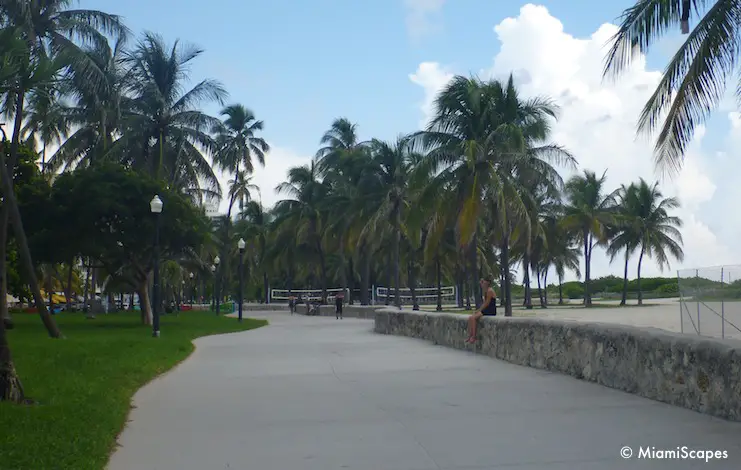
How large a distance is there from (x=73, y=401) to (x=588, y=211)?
178 feet

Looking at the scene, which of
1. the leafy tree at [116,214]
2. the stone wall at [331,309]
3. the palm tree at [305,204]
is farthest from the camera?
the palm tree at [305,204]

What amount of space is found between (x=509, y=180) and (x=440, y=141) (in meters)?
3.19

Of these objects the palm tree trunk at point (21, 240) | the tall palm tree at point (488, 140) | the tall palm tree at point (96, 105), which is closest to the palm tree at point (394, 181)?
the tall palm tree at point (488, 140)

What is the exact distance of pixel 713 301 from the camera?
1689 centimetres

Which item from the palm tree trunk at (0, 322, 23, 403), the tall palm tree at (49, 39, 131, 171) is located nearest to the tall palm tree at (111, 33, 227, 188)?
the tall palm tree at (49, 39, 131, 171)

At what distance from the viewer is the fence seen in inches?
640

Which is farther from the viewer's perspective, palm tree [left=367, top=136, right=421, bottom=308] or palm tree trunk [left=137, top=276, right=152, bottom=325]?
palm tree [left=367, top=136, right=421, bottom=308]

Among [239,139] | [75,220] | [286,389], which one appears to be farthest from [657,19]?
[239,139]

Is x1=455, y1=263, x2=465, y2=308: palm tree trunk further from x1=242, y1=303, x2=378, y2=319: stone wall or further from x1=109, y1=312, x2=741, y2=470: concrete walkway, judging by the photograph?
x1=109, y1=312, x2=741, y2=470: concrete walkway

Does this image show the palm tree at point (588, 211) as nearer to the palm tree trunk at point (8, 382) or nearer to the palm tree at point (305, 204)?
the palm tree at point (305, 204)

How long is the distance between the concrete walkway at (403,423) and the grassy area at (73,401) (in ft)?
0.93

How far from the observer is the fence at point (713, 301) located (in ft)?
53.3

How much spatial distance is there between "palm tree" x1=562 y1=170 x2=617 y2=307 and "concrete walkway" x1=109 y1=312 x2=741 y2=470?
47390 millimetres

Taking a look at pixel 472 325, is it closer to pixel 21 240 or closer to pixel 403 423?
pixel 403 423
